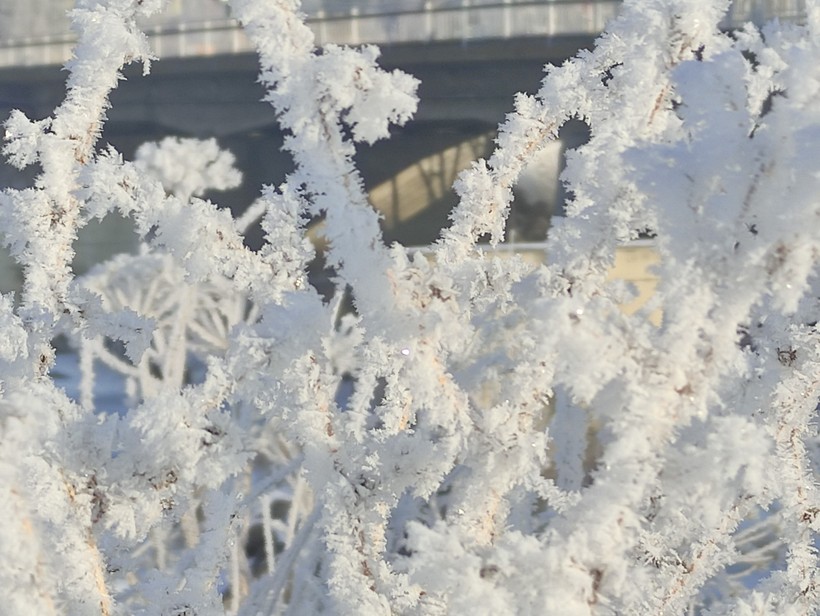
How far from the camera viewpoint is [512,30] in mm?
14625

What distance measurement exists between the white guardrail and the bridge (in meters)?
0.02

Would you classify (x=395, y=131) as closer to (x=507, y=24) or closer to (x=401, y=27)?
(x=401, y=27)

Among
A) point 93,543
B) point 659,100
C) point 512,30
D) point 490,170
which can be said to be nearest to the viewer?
point 93,543

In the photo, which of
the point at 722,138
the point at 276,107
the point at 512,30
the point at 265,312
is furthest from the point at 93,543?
the point at 512,30

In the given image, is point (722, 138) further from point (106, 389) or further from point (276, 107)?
point (106, 389)

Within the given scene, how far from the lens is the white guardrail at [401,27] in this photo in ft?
46.2

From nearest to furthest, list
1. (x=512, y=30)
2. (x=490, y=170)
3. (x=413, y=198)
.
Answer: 1. (x=490, y=170)
2. (x=512, y=30)
3. (x=413, y=198)

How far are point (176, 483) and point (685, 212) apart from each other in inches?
39.5

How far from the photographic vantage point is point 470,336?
69.7 inches

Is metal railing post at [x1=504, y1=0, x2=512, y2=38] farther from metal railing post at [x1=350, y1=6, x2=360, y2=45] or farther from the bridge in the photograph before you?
metal railing post at [x1=350, y1=6, x2=360, y2=45]

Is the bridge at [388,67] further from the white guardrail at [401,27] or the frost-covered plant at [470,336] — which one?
the frost-covered plant at [470,336]

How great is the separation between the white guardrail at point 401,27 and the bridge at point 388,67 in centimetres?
2

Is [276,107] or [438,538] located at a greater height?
[276,107]

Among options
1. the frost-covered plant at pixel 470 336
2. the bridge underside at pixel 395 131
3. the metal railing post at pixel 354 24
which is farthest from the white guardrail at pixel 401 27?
the frost-covered plant at pixel 470 336
